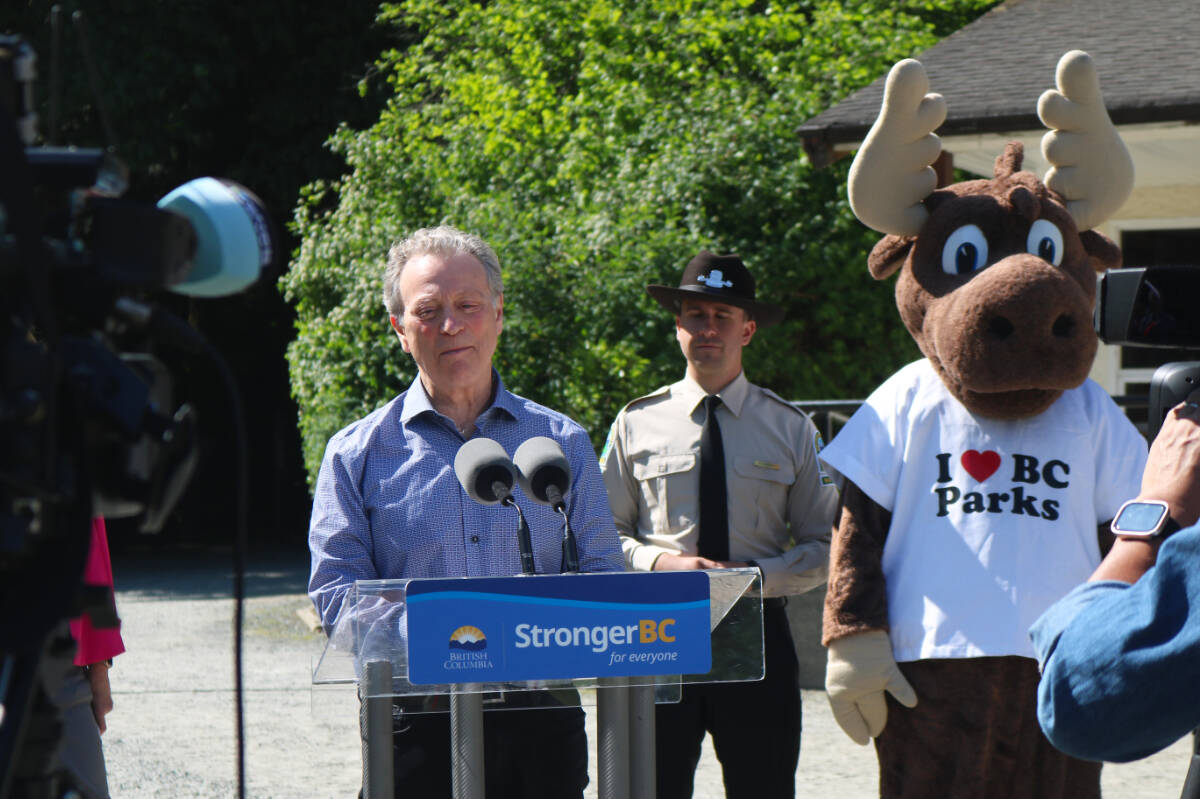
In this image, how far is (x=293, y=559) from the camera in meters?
17.0

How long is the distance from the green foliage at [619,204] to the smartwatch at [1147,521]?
663 centimetres

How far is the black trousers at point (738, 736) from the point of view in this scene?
4.25 meters

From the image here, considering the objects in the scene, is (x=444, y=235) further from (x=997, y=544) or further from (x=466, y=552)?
(x=997, y=544)

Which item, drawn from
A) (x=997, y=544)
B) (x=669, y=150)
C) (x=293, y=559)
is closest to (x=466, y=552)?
(x=997, y=544)

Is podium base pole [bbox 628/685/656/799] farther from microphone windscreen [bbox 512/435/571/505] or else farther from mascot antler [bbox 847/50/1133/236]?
mascot antler [bbox 847/50/1133/236]

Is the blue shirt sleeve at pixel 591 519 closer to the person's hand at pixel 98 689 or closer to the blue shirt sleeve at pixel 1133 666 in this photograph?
the person's hand at pixel 98 689

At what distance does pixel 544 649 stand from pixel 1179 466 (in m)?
1.23

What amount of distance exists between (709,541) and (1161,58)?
6068 millimetres

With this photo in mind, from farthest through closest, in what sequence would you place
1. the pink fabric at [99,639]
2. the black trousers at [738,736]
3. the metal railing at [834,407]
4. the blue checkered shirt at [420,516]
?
the metal railing at [834,407] < the black trousers at [738,736] < the pink fabric at [99,639] < the blue checkered shirt at [420,516]

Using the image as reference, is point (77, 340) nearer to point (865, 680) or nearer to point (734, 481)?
point (865, 680)


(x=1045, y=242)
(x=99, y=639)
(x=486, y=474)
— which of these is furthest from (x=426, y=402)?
(x=1045, y=242)

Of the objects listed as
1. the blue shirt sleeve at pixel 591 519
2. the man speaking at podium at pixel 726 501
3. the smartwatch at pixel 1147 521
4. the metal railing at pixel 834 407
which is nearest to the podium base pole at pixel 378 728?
the blue shirt sleeve at pixel 591 519

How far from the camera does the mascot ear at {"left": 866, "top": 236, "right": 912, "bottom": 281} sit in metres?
3.94

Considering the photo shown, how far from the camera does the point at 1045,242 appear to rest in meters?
3.72
